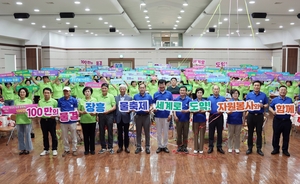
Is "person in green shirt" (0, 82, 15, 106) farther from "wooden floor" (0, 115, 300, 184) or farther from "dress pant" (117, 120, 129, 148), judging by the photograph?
"dress pant" (117, 120, 129, 148)

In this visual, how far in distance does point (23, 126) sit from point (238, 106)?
14.9 ft

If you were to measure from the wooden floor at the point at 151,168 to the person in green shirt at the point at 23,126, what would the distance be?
19cm

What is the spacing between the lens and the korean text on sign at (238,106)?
5.82 metres

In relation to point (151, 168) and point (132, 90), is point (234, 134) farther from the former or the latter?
point (132, 90)

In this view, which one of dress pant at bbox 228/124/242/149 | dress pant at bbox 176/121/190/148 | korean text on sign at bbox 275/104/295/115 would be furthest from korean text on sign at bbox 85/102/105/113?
korean text on sign at bbox 275/104/295/115

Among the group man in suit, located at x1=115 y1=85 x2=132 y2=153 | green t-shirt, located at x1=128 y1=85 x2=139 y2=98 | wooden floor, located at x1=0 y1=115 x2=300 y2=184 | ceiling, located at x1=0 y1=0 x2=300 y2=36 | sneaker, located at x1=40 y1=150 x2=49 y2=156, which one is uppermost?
ceiling, located at x1=0 y1=0 x2=300 y2=36

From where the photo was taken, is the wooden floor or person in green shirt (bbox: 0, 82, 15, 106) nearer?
the wooden floor

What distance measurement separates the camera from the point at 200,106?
5.89 m

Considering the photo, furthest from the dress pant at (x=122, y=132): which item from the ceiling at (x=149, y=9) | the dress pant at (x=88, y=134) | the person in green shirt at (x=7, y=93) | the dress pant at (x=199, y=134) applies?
the ceiling at (x=149, y=9)

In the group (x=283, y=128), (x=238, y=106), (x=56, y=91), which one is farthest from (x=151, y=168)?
(x=56, y=91)

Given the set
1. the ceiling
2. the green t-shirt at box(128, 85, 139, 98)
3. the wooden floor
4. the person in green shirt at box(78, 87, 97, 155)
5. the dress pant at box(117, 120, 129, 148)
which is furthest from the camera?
the ceiling

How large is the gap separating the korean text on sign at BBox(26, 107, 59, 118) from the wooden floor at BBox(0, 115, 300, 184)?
916 millimetres

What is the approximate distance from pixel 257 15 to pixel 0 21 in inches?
468

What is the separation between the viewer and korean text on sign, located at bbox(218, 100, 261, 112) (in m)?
5.82
